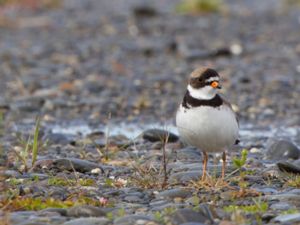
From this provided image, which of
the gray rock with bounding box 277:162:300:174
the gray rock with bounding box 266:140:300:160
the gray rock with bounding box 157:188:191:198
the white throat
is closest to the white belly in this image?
the white throat

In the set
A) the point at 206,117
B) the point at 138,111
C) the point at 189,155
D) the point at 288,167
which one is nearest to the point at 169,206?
the point at 206,117

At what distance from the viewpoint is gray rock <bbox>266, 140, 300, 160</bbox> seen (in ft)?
26.0

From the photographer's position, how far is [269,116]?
10.7m

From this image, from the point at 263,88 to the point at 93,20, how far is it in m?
7.77

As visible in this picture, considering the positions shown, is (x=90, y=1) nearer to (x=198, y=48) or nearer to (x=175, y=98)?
(x=198, y=48)

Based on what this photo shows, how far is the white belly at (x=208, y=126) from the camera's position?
6.31 metres

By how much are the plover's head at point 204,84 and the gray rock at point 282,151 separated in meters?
1.70

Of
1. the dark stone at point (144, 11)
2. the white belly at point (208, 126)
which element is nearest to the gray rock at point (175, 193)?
the white belly at point (208, 126)

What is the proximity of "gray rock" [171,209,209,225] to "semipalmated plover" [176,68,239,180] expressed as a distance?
44.8 inches

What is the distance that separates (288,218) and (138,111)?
6202 mm

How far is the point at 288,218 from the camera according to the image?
198 inches

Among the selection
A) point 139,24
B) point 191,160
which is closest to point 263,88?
point 191,160

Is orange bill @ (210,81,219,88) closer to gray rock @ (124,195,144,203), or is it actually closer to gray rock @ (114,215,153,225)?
gray rock @ (124,195,144,203)

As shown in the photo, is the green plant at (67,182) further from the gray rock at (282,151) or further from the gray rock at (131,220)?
the gray rock at (282,151)
